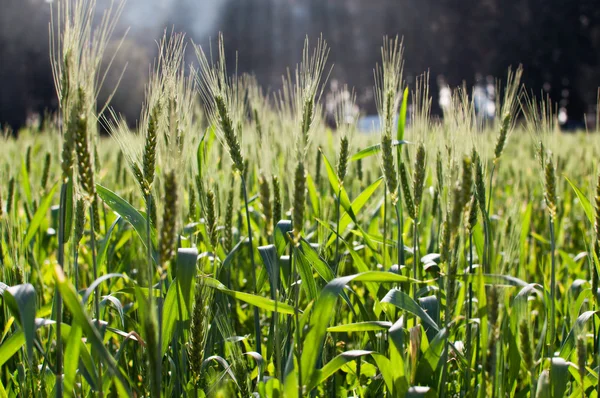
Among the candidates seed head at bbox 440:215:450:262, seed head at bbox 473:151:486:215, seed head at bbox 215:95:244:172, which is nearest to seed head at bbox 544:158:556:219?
seed head at bbox 473:151:486:215

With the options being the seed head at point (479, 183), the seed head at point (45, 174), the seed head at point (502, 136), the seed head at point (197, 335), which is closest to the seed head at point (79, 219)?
the seed head at point (197, 335)

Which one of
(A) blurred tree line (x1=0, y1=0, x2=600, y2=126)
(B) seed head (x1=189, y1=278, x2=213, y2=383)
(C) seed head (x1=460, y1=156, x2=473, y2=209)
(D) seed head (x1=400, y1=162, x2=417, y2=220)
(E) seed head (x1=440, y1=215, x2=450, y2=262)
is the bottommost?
(B) seed head (x1=189, y1=278, x2=213, y2=383)

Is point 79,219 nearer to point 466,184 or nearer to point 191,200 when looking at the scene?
point 191,200

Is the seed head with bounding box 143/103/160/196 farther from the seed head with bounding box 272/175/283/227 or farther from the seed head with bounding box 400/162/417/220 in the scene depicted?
the seed head with bounding box 400/162/417/220

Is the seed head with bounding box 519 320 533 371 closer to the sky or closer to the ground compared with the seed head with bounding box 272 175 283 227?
closer to the ground

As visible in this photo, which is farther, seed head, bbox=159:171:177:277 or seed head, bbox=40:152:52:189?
seed head, bbox=40:152:52:189

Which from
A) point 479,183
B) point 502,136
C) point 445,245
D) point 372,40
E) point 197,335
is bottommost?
point 197,335

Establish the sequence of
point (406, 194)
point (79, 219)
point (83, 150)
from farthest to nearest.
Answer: point (406, 194) → point (79, 219) → point (83, 150)

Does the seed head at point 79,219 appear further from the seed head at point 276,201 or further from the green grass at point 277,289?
the seed head at point 276,201

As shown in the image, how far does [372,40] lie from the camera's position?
131ft

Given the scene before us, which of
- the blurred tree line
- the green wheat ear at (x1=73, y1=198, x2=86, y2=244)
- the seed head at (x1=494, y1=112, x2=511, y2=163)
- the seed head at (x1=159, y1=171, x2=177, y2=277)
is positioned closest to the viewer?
the seed head at (x1=159, y1=171, x2=177, y2=277)

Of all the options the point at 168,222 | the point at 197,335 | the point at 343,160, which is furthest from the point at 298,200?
the point at 343,160

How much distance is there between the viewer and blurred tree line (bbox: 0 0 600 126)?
101 feet

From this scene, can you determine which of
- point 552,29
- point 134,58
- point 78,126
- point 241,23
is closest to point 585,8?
point 552,29
